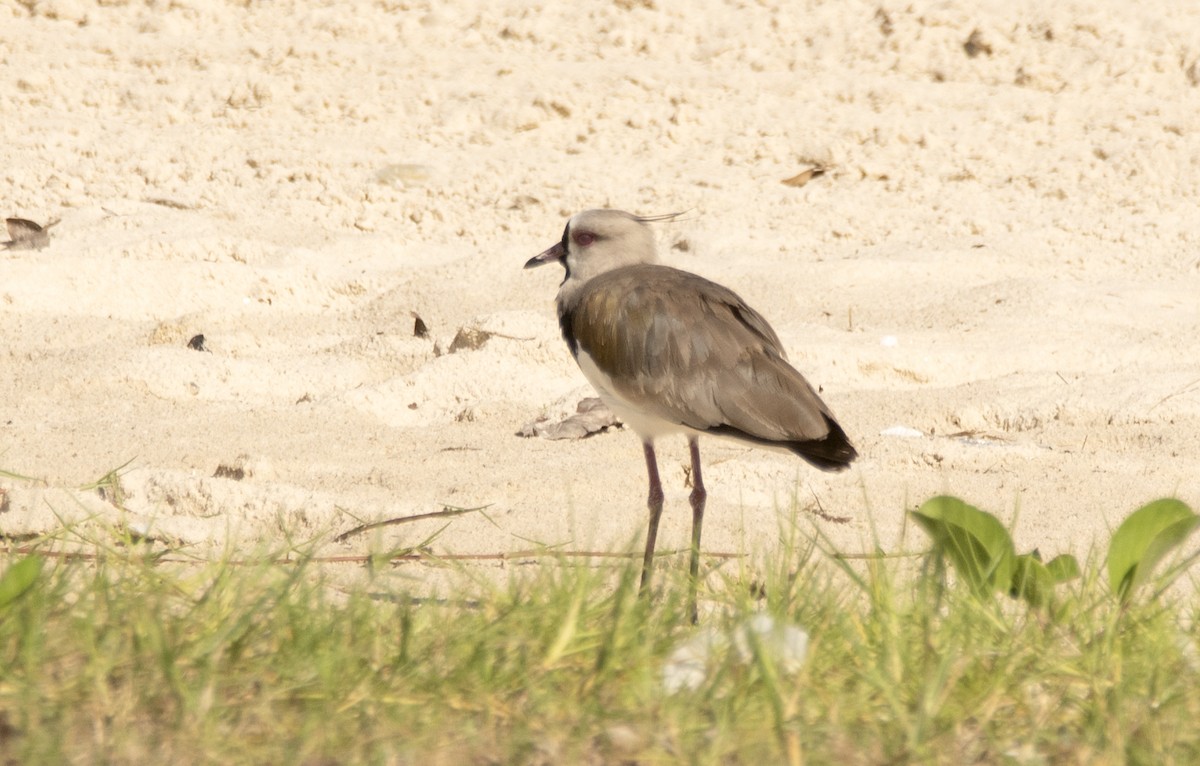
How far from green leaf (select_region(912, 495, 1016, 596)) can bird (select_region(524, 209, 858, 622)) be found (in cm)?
59

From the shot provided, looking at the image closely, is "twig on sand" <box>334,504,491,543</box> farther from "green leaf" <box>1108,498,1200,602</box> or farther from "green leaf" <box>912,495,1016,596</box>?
"green leaf" <box>1108,498,1200,602</box>

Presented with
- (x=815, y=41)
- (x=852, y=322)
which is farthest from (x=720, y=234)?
(x=815, y=41)

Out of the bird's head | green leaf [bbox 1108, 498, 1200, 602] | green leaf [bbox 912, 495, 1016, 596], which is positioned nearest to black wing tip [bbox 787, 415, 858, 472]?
green leaf [bbox 912, 495, 1016, 596]

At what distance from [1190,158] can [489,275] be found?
3.78 metres

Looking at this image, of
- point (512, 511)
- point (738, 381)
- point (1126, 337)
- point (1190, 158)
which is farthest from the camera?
point (1190, 158)

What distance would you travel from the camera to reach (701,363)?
3732mm

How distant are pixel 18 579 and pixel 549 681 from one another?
895 millimetres

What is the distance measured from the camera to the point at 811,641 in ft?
8.05

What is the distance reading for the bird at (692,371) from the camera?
357cm

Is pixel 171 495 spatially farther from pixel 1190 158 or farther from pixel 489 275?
pixel 1190 158

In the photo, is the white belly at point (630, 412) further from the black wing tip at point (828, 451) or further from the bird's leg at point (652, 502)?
the black wing tip at point (828, 451)

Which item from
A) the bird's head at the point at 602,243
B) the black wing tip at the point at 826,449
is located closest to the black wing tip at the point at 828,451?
the black wing tip at the point at 826,449

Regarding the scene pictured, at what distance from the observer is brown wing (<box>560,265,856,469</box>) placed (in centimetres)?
356

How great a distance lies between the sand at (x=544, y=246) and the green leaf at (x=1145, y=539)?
827mm
